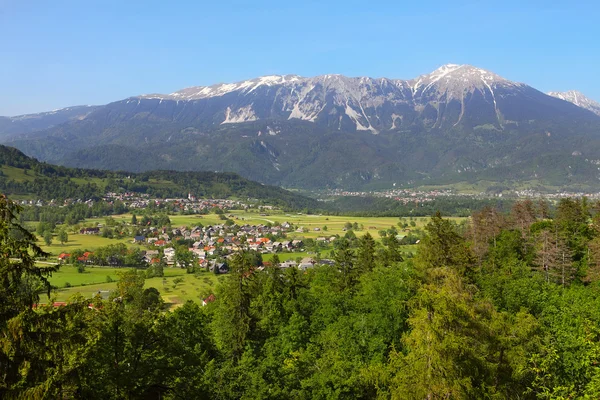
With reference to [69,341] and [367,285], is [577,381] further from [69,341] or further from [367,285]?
[69,341]

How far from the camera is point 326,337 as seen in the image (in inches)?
1015

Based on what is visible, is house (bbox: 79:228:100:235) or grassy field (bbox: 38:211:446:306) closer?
grassy field (bbox: 38:211:446:306)

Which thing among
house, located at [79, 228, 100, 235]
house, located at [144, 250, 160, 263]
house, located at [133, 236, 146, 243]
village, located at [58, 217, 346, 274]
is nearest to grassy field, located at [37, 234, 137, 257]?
house, located at [133, 236, 146, 243]

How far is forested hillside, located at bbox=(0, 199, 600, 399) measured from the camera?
1092cm

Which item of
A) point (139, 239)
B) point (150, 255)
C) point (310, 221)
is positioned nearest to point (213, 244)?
point (150, 255)

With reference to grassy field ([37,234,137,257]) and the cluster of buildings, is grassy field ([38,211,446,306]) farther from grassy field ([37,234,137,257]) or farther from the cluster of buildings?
the cluster of buildings

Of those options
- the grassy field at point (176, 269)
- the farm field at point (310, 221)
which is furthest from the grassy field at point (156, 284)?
the farm field at point (310, 221)

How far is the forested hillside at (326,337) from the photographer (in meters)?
10.9

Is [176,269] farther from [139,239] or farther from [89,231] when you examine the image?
[89,231]

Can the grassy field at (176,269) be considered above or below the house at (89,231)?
below

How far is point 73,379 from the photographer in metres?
10.9

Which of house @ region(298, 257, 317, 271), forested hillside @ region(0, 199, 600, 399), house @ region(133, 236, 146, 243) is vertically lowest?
house @ region(298, 257, 317, 271)

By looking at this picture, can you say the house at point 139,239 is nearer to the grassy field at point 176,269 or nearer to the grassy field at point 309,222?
the grassy field at point 176,269

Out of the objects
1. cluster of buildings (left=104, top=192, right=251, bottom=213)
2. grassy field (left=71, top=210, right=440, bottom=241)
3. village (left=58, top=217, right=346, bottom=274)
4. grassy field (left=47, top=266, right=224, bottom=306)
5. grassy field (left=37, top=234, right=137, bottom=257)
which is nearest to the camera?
grassy field (left=47, top=266, right=224, bottom=306)
